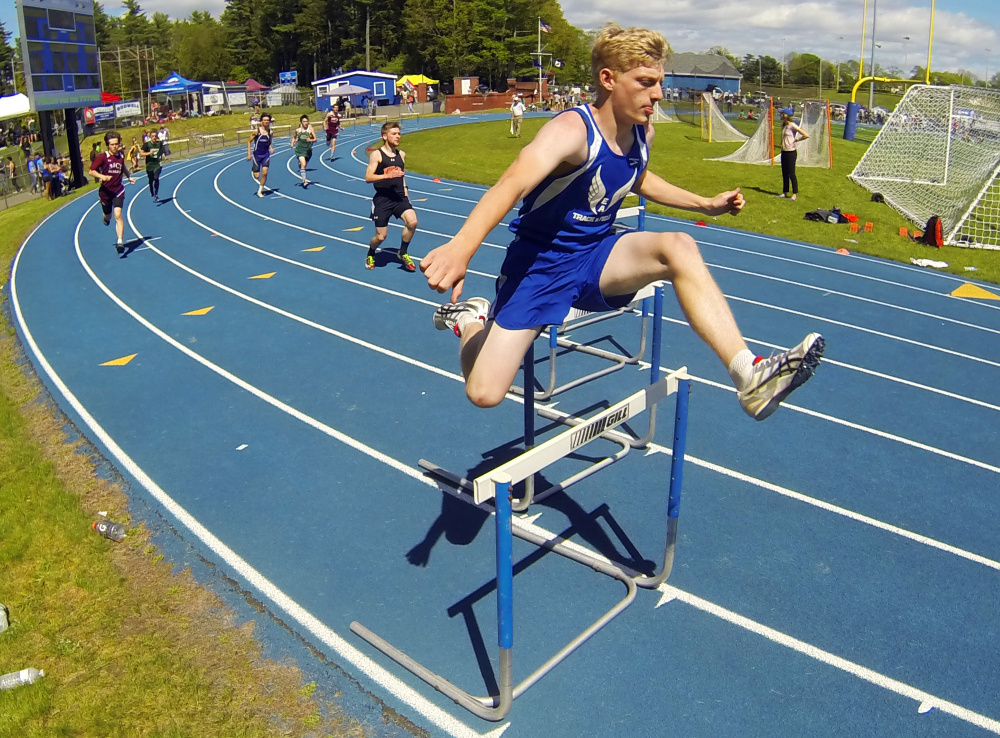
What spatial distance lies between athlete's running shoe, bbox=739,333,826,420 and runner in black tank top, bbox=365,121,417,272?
332 inches

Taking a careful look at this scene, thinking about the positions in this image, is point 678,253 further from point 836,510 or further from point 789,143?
point 789,143

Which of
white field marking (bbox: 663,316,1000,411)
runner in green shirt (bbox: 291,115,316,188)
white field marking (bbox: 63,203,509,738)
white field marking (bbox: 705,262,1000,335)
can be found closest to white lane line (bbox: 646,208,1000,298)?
white field marking (bbox: 705,262,1000,335)

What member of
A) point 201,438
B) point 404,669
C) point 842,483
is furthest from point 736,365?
point 201,438

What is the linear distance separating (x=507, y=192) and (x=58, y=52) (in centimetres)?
2384

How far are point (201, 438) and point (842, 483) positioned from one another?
4.76 m

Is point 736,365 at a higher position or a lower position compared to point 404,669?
higher

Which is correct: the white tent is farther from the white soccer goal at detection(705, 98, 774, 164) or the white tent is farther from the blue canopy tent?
the blue canopy tent

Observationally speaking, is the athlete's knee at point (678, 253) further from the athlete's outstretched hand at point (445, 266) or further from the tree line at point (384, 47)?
the tree line at point (384, 47)

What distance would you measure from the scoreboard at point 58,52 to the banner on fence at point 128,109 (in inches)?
1123

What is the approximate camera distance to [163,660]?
12.4ft

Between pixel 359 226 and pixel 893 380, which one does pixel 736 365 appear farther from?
pixel 359 226

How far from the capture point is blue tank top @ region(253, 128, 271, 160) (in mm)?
17984

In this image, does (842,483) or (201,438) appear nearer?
(842,483)

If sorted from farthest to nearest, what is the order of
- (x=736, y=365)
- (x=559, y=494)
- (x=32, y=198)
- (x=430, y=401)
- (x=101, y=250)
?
(x=32, y=198) < (x=101, y=250) < (x=430, y=401) < (x=559, y=494) < (x=736, y=365)
